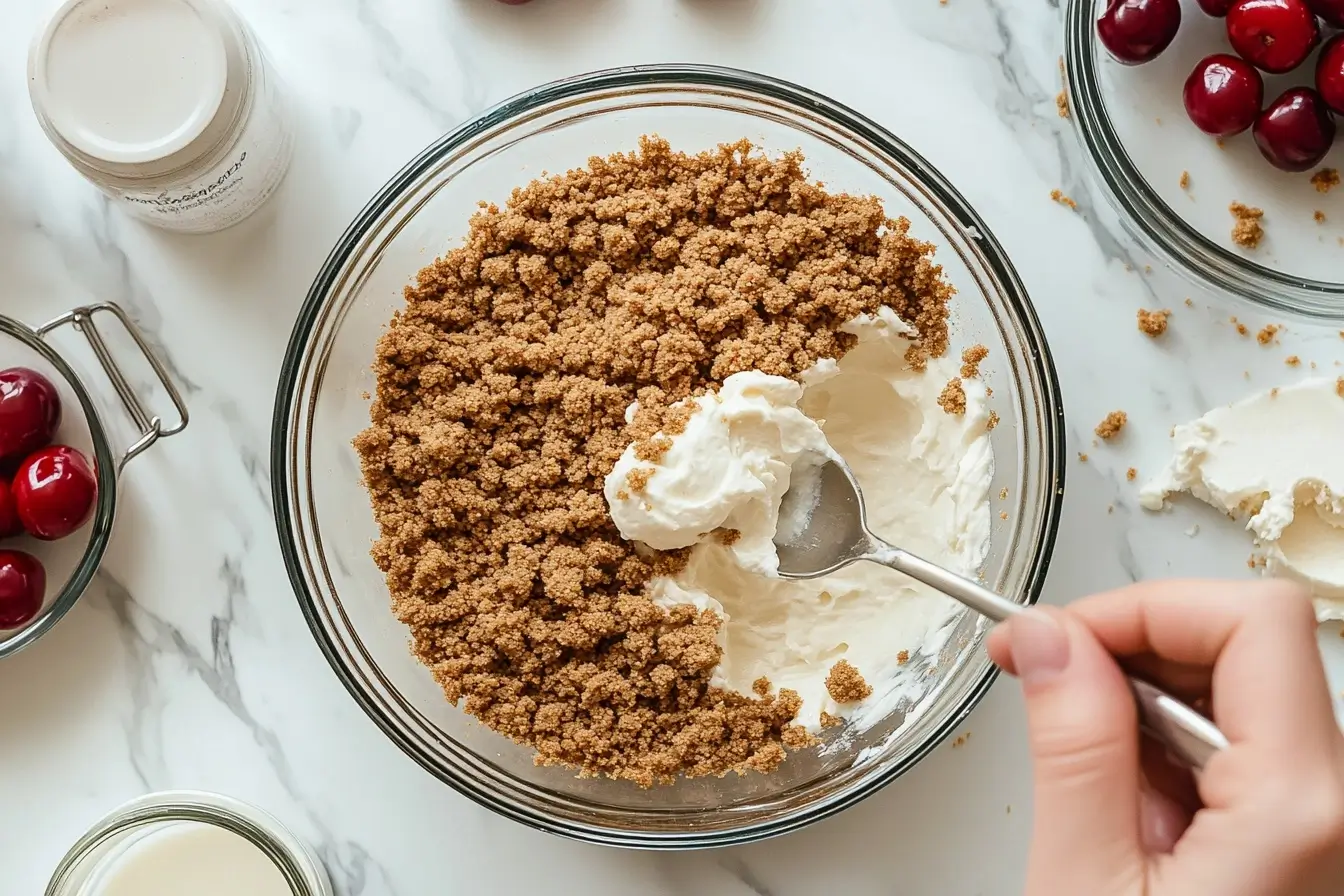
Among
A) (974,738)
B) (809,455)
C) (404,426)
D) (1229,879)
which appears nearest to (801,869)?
(974,738)

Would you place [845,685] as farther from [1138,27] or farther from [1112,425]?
[1138,27]

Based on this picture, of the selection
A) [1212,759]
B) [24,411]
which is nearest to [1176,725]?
[1212,759]

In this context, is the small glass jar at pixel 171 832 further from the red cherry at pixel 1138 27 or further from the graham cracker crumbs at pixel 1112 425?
the red cherry at pixel 1138 27

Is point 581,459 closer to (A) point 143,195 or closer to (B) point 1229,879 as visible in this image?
(A) point 143,195

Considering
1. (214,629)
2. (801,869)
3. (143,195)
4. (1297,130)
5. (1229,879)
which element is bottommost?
(1229,879)

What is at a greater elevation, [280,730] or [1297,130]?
[1297,130]

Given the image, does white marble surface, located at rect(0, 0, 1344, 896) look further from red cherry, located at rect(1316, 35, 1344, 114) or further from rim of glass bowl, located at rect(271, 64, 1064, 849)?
red cherry, located at rect(1316, 35, 1344, 114)

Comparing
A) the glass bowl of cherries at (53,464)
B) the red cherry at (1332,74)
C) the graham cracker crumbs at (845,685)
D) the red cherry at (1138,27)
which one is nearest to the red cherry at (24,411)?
the glass bowl of cherries at (53,464)
